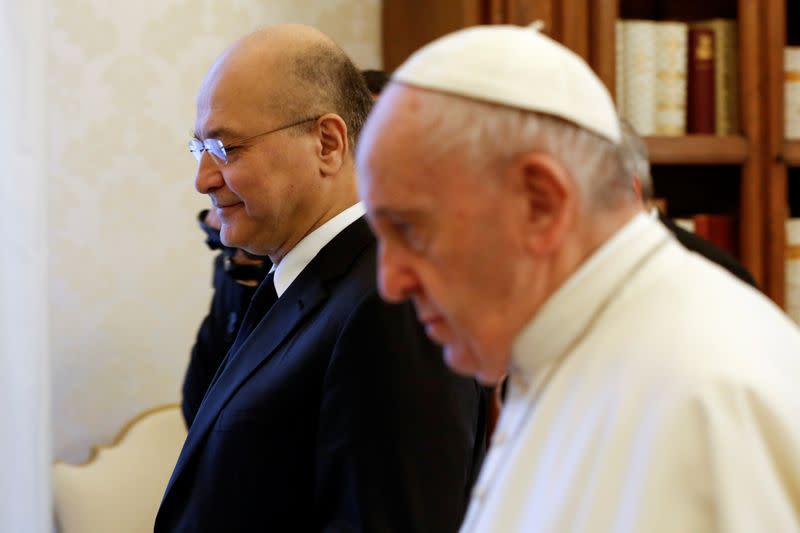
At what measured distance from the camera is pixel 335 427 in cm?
131

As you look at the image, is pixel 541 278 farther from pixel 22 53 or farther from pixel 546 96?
pixel 22 53

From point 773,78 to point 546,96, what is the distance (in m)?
2.08

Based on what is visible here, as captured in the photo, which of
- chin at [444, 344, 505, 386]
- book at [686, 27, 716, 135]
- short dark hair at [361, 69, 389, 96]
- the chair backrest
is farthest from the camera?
book at [686, 27, 716, 135]

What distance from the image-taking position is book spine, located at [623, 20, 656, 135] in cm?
266

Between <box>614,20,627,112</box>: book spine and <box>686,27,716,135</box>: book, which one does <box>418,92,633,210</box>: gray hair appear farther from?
<box>686,27,716,135</box>: book

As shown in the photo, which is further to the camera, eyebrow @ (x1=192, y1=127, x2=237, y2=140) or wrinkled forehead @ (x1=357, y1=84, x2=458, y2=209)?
eyebrow @ (x1=192, y1=127, x2=237, y2=140)

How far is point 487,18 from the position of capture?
2568 millimetres

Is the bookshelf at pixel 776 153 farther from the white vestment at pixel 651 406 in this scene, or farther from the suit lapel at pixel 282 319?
the white vestment at pixel 651 406

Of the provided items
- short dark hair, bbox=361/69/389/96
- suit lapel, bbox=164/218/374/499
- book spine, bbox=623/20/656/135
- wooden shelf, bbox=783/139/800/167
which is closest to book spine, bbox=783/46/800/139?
wooden shelf, bbox=783/139/800/167

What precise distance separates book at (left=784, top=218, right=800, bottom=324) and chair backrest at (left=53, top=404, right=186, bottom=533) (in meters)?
1.59

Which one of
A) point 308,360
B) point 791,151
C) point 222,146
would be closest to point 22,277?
point 222,146

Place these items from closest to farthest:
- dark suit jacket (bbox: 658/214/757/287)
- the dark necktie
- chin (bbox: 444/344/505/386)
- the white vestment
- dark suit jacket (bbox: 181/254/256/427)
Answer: the white vestment
chin (bbox: 444/344/505/386)
the dark necktie
dark suit jacket (bbox: 658/214/757/287)
dark suit jacket (bbox: 181/254/256/427)

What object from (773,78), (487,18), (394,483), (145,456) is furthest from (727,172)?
(394,483)

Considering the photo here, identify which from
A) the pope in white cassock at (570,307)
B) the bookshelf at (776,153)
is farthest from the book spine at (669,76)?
the pope in white cassock at (570,307)
